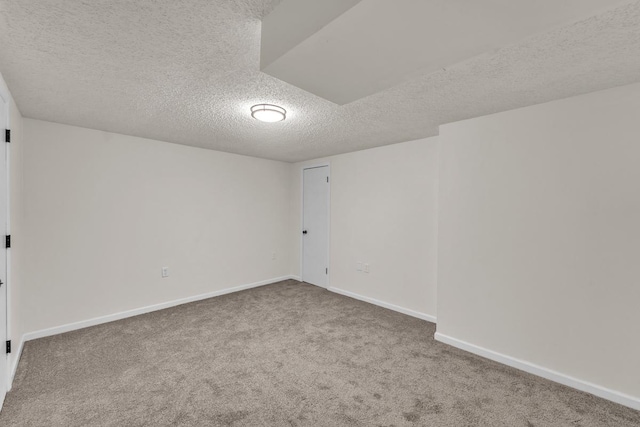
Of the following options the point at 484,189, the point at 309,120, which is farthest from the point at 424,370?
the point at 309,120

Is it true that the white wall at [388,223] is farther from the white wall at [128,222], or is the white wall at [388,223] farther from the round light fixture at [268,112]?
the round light fixture at [268,112]

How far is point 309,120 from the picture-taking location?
112 inches

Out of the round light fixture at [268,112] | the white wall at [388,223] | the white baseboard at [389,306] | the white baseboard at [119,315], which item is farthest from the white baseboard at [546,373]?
the white baseboard at [119,315]

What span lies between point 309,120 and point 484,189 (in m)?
1.85

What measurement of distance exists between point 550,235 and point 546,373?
1.15 m

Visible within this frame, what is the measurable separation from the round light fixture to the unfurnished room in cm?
2

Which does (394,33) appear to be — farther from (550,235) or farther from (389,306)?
(389,306)

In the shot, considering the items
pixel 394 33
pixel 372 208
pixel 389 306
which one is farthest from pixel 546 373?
pixel 394 33

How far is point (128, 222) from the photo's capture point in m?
3.55

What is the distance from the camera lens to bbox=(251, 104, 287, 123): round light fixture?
242 centimetres

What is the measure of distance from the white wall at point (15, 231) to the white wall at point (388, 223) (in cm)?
369

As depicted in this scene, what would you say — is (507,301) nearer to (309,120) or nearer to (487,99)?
(487,99)

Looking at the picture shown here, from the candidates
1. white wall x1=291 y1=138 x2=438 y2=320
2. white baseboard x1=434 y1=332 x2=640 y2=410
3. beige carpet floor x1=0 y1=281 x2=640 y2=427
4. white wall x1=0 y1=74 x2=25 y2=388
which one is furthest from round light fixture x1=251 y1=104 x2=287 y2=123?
white baseboard x1=434 y1=332 x2=640 y2=410

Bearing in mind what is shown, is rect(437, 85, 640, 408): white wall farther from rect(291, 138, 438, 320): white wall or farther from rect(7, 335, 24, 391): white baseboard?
rect(7, 335, 24, 391): white baseboard
